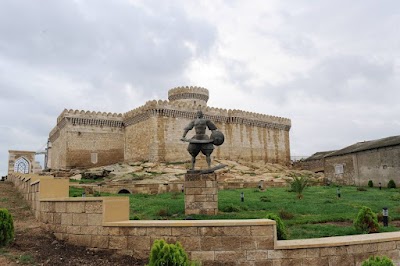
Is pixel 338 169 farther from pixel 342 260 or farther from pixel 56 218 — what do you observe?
pixel 56 218

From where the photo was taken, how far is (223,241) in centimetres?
675

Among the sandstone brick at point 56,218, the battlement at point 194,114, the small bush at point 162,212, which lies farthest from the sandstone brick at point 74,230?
the battlement at point 194,114

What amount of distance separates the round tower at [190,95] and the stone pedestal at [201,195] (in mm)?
30249

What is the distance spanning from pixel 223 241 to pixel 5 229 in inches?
174

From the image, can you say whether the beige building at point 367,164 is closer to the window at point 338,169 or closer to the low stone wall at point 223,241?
the window at point 338,169

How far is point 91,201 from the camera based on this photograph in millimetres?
7344

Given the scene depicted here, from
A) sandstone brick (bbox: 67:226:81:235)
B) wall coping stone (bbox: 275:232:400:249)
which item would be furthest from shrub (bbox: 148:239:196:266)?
sandstone brick (bbox: 67:226:81:235)

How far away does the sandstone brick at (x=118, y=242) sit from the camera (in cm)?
697

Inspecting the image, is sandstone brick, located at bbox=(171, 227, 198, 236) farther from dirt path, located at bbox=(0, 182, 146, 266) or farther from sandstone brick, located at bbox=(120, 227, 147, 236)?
dirt path, located at bbox=(0, 182, 146, 266)

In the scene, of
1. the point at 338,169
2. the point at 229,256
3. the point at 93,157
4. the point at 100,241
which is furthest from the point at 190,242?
the point at 93,157

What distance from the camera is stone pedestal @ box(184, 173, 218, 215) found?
1168cm

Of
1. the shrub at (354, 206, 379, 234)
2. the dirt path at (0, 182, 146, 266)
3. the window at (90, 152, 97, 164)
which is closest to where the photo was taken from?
the dirt path at (0, 182, 146, 266)

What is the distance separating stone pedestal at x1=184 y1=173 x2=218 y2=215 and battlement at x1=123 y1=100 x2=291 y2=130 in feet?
75.7

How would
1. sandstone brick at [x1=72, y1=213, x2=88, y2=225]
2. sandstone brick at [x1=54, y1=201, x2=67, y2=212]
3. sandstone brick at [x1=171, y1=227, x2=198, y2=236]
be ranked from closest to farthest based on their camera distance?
sandstone brick at [x1=171, y1=227, x2=198, y2=236] → sandstone brick at [x1=72, y1=213, x2=88, y2=225] → sandstone brick at [x1=54, y1=201, x2=67, y2=212]
